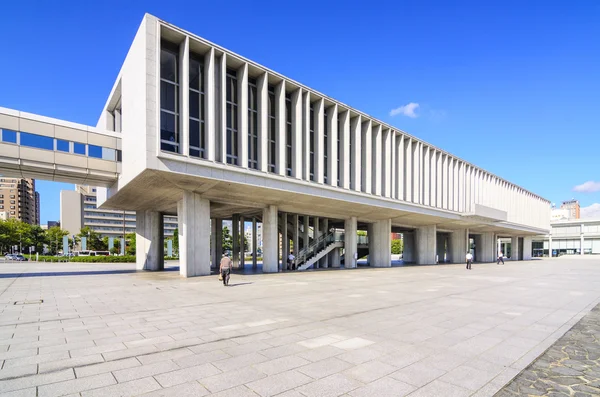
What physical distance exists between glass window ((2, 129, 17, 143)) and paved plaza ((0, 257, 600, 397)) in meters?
11.2

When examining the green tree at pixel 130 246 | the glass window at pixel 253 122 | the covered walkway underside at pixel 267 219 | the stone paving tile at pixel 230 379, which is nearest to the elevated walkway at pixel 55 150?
the covered walkway underside at pixel 267 219

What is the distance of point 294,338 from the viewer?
24.2 ft

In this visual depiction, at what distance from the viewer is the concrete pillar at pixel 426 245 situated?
4600 centimetres

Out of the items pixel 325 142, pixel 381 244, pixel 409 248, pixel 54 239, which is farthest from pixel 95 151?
pixel 54 239

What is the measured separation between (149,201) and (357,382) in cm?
2615

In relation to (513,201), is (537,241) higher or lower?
lower

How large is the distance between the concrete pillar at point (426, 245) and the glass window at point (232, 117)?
33.4m

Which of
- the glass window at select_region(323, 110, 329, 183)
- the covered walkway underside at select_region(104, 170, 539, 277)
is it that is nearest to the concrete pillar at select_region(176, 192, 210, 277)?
the covered walkway underside at select_region(104, 170, 539, 277)

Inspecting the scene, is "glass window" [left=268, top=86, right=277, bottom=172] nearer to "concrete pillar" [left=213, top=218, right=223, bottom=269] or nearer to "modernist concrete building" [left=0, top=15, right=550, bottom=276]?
"modernist concrete building" [left=0, top=15, right=550, bottom=276]

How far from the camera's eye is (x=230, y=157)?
73.5ft

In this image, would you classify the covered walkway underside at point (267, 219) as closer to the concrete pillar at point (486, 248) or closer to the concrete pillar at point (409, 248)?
the concrete pillar at point (409, 248)

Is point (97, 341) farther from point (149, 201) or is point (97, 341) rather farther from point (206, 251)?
point (149, 201)

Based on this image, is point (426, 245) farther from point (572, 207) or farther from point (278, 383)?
point (572, 207)

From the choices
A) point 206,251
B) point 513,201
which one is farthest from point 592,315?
point 513,201
